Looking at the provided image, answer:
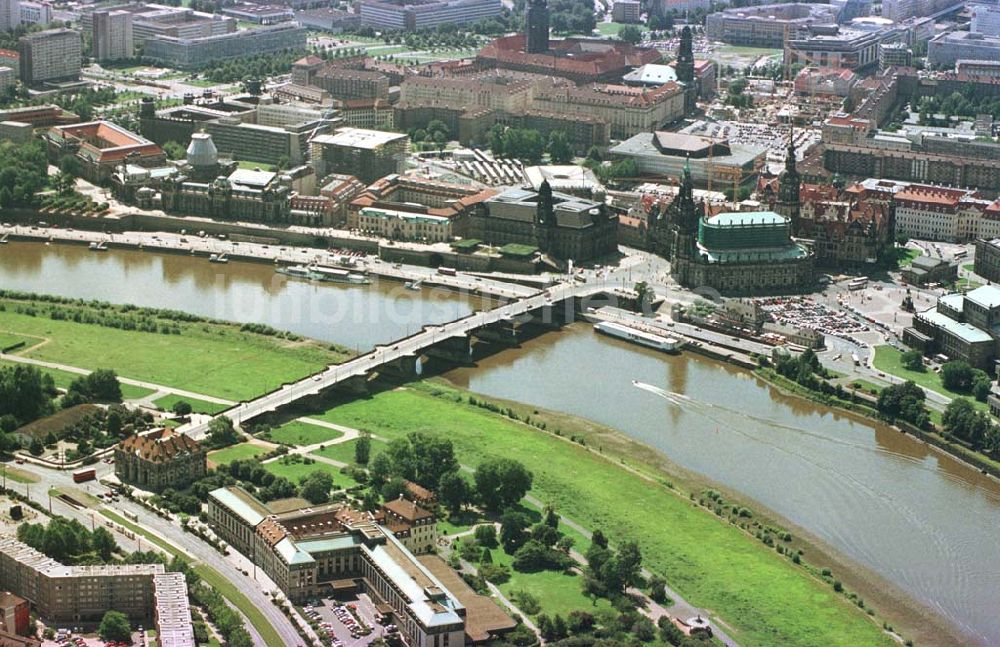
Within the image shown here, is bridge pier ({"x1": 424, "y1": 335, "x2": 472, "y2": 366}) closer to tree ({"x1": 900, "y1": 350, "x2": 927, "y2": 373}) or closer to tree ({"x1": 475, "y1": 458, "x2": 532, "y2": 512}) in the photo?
tree ({"x1": 900, "y1": 350, "x2": 927, "y2": 373})

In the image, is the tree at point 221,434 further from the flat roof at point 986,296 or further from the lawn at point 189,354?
the flat roof at point 986,296

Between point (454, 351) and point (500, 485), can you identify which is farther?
point (454, 351)

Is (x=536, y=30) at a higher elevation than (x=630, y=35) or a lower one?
higher

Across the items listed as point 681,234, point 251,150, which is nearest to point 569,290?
point 681,234

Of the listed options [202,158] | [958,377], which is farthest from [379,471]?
[202,158]

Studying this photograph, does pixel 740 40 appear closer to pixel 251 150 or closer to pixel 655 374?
pixel 251 150

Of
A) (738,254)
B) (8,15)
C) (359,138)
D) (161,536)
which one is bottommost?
(161,536)

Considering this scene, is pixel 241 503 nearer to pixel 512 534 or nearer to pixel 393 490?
pixel 393 490

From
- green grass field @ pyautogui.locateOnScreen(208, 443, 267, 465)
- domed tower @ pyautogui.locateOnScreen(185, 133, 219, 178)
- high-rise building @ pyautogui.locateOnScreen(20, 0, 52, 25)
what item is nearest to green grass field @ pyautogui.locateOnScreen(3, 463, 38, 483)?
green grass field @ pyautogui.locateOnScreen(208, 443, 267, 465)
